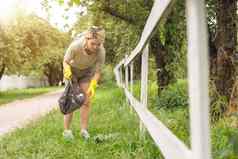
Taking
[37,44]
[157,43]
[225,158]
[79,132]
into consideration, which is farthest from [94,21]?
[37,44]

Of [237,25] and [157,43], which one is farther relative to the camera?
[157,43]

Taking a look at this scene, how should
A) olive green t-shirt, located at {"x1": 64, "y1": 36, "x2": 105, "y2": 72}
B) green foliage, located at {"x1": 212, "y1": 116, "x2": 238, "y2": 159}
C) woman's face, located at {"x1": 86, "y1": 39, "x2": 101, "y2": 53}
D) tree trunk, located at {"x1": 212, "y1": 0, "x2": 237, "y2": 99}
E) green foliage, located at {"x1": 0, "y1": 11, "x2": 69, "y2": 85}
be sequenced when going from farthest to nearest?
green foliage, located at {"x1": 0, "y1": 11, "x2": 69, "y2": 85}
olive green t-shirt, located at {"x1": 64, "y1": 36, "x2": 105, "y2": 72}
woman's face, located at {"x1": 86, "y1": 39, "x2": 101, "y2": 53}
tree trunk, located at {"x1": 212, "y1": 0, "x2": 237, "y2": 99}
green foliage, located at {"x1": 212, "y1": 116, "x2": 238, "y2": 159}

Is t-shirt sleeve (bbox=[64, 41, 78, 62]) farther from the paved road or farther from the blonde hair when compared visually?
the paved road

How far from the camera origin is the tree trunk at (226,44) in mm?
6507

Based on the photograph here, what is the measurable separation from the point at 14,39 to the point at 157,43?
16.2 m

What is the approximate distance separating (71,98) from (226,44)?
2281mm

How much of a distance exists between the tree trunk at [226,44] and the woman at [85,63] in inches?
55.7

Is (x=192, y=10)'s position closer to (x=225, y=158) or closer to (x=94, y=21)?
(x=225, y=158)

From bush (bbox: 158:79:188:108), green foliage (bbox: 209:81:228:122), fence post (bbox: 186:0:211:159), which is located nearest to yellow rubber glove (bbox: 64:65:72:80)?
green foliage (bbox: 209:81:228:122)

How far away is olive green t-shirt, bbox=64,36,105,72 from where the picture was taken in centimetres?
720

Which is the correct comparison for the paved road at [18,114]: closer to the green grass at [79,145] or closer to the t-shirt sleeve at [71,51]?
the green grass at [79,145]

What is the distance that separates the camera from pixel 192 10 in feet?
6.11

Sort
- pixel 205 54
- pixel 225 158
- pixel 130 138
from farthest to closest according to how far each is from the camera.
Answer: pixel 130 138, pixel 225 158, pixel 205 54

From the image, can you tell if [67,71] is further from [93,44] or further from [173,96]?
[173,96]
